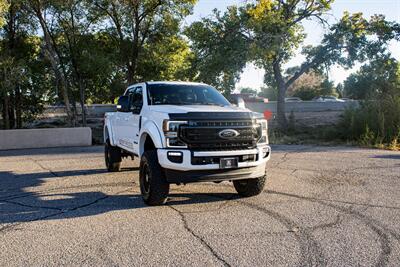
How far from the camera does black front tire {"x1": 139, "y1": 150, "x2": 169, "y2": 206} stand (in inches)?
252

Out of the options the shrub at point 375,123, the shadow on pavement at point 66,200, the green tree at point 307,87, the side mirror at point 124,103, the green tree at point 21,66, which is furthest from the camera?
the green tree at point 307,87

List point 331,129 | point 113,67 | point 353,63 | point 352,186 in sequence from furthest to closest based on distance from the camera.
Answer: point 113,67 < point 353,63 < point 331,129 < point 352,186

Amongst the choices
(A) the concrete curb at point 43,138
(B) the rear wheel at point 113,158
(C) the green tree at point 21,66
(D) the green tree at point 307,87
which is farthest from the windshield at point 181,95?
(D) the green tree at point 307,87

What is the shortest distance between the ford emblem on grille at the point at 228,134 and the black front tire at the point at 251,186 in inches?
43.4

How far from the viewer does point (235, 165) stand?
6395 millimetres

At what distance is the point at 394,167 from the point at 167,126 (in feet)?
22.2

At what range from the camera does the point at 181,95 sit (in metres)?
7.97

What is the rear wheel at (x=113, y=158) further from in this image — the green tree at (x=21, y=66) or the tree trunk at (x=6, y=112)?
the tree trunk at (x=6, y=112)

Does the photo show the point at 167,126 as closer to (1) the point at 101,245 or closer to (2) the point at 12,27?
(1) the point at 101,245

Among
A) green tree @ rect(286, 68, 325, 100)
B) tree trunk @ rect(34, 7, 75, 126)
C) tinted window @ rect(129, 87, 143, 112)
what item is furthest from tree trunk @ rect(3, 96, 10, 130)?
green tree @ rect(286, 68, 325, 100)

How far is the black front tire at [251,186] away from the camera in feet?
23.2

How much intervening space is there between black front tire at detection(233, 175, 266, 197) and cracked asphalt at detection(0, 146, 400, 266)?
0.16 meters

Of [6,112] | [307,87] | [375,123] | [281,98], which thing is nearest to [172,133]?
[375,123]

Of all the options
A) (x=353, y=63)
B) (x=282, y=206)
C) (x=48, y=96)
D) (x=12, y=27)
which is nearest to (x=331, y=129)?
(x=353, y=63)
